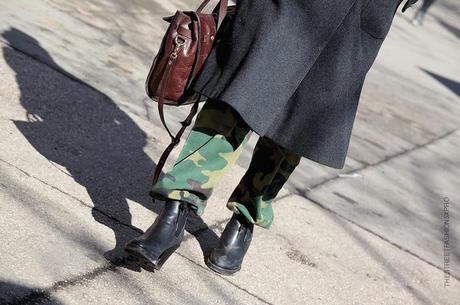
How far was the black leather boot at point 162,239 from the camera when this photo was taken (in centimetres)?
328

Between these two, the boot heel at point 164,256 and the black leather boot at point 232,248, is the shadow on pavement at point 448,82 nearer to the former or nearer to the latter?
the black leather boot at point 232,248

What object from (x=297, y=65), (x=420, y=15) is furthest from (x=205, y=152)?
(x=420, y=15)

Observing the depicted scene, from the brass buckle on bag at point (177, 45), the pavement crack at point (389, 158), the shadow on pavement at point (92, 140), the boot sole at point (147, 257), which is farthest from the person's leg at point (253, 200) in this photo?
the pavement crack at point (389, 158)

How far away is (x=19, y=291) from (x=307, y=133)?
3.82 feet

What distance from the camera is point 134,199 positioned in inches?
157

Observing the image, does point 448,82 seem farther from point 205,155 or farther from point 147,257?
point 147,257

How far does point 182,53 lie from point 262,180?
0.63 meters

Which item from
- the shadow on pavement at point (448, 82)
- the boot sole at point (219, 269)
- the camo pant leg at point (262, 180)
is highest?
the camo pant leg at point (262, 180)

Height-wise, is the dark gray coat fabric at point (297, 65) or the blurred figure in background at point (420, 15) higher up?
the dark gray coat fabric at point (297, 65)

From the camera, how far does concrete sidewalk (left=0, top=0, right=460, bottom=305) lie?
10.8 feet

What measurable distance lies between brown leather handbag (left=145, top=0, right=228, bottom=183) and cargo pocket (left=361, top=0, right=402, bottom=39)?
1.64ft

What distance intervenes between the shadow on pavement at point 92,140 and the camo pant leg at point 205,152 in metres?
0.33

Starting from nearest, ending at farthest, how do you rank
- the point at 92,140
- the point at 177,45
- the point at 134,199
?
the point at 177,45 < the point at 134,199 < the point at 92,140

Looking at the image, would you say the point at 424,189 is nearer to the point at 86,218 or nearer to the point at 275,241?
the point at 275,241
